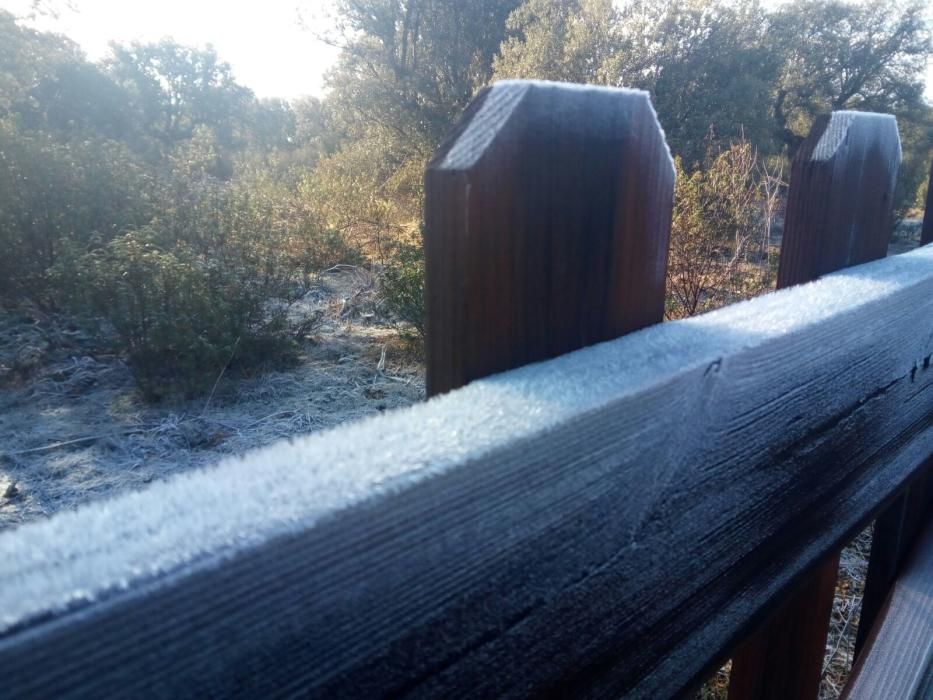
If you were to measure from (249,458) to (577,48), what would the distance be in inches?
391

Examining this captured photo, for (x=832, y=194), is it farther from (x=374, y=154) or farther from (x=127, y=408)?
(x=374, y=154)

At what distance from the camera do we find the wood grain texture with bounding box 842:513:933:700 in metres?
1.09

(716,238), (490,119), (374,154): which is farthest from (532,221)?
(374,154)

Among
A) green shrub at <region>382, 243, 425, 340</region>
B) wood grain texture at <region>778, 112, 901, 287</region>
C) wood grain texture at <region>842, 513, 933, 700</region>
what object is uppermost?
wood grain texture at <region>778, 112, 901, 287</region>

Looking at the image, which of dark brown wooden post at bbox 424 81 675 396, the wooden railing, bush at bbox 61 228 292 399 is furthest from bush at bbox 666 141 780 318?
dark brown wooden post at bbox 424 81 675 396

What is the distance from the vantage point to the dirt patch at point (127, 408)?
3236 mm

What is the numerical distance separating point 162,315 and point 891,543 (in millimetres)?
3911

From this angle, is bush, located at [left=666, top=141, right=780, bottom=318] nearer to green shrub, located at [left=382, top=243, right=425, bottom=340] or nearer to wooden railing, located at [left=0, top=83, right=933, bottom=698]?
green shrub, located at [left=382, top=243, right=425, bottom=340]

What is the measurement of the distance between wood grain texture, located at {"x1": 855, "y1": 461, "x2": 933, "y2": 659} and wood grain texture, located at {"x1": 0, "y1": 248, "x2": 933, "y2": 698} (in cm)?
60

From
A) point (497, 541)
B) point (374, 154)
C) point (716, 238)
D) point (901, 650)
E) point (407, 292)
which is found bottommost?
point (407, 292)

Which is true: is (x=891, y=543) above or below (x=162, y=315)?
above

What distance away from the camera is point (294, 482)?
33 centimetres

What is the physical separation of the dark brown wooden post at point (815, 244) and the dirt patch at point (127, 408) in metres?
2.76

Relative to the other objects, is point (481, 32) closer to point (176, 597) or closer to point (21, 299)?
point (21, 299)
